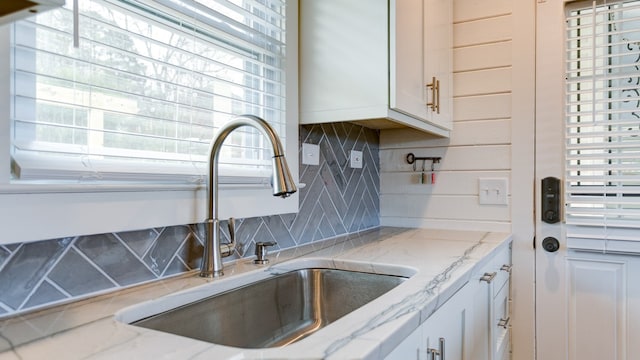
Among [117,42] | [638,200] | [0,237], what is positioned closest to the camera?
[0,237]

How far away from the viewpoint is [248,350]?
→ 23.9 inches

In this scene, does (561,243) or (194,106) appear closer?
(194,106)

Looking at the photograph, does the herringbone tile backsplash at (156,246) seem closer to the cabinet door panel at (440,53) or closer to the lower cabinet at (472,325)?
the cabinet door panel at (440,53)

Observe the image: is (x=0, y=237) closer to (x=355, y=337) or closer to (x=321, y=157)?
(x=355, y=337)

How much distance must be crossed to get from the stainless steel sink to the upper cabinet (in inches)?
21.6

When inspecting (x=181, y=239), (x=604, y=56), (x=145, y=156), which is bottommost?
(x=181, y=239)

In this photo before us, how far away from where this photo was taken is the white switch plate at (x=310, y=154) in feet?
5.24

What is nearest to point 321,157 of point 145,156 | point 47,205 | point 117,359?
point 145,156

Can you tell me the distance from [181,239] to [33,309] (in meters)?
0.36

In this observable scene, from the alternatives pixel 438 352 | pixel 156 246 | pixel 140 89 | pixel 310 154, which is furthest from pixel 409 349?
pixel 310 154

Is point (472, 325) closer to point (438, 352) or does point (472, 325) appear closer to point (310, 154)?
point (438, 352)

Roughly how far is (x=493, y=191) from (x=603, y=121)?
523 millimetres

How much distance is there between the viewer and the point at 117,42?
3.07 ft

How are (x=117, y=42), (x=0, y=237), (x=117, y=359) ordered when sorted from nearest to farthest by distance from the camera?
(x=117, y=359)
(x=0, y=237)
(x=117, y=42)
